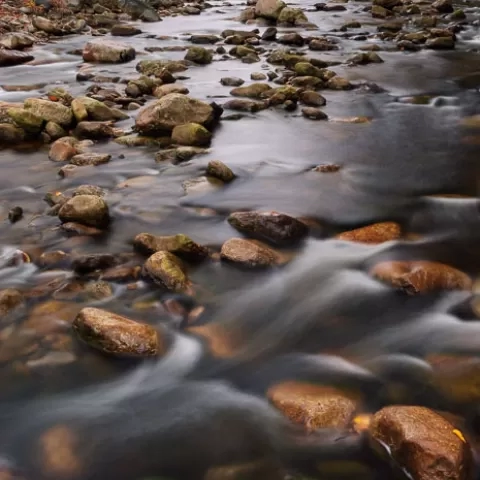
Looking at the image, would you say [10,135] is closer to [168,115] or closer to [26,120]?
[26,120]

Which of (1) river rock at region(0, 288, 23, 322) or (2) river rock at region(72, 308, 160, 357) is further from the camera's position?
(1) river rock at region(0, 288, 23, 322)

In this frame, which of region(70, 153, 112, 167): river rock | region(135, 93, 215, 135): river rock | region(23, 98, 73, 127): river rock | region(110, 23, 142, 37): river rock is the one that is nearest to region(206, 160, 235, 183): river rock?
region(70, 153, 112, 167): river rock

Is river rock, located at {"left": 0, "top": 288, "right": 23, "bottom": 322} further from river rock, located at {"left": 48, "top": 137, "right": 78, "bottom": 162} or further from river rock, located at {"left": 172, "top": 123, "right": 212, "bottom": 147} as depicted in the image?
river rock, located at {"left": 172, "top": 123, "right": 212, "bottom": 147}

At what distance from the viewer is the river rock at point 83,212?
4.84 m

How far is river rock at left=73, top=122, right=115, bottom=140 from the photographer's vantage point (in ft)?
23.8

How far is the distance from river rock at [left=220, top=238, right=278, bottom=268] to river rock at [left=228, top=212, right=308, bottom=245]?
276mm

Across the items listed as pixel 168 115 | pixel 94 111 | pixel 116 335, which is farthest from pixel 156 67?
pixel 116 335

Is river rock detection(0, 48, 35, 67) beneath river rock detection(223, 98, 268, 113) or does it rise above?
above

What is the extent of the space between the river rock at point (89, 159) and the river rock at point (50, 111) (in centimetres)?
119

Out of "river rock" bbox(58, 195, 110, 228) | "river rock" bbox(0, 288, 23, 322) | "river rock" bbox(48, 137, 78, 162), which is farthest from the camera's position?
"river rock" bbox(48, 137, 78, 162)

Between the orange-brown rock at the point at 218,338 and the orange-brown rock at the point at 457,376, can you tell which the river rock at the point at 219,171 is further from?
the orange-brown rock at the point at 457,376

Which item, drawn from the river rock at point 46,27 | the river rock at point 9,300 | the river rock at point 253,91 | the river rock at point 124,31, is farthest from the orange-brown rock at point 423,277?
the river rock at point 46,27

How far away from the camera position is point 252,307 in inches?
154

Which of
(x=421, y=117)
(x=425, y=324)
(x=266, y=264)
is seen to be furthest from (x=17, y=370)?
(x=421, y=117)
